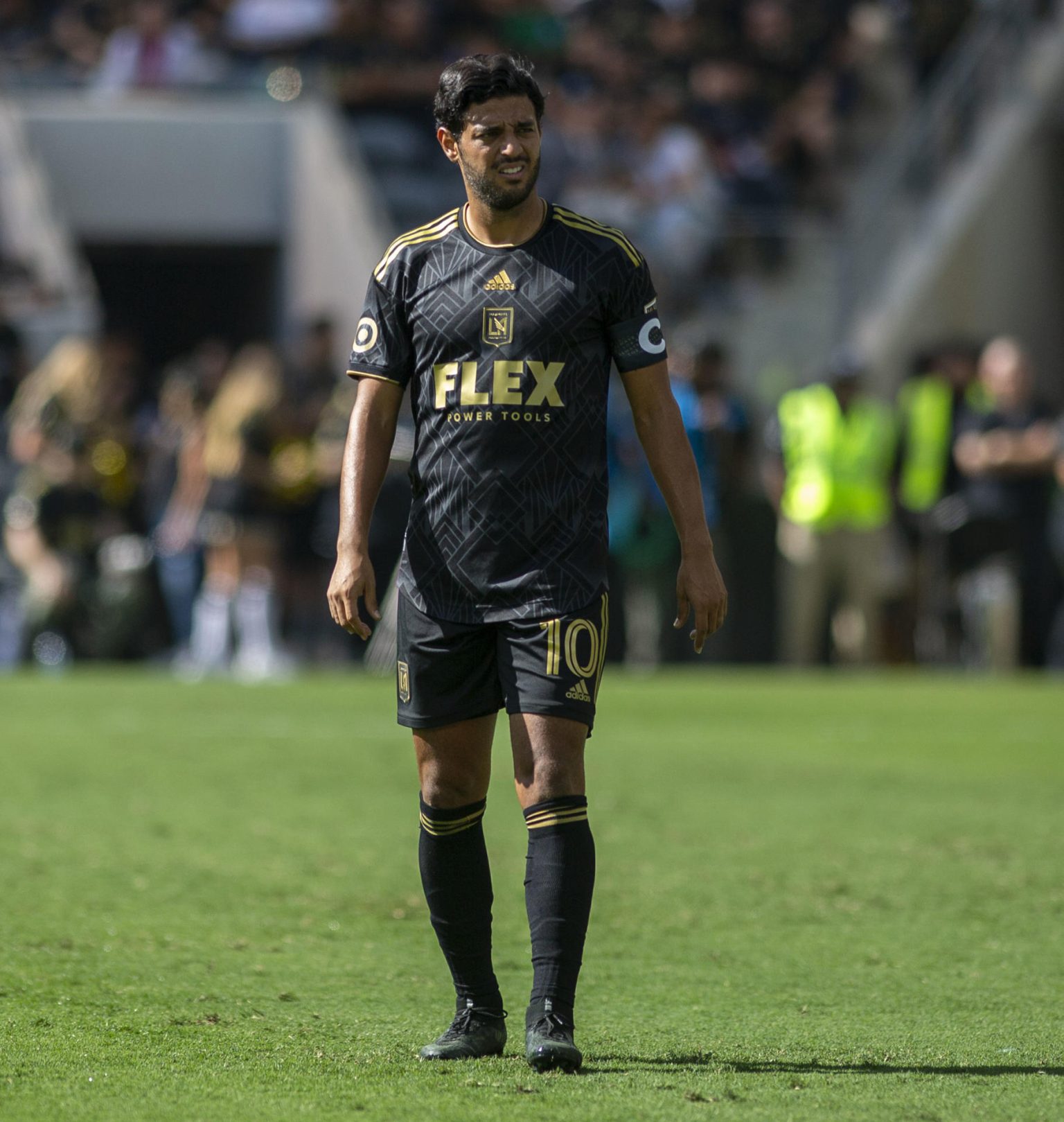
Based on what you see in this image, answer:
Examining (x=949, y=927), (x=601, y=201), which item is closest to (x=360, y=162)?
(x=601, y=201)

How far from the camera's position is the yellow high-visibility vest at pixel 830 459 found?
1520cm

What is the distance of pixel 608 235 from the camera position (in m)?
4.53

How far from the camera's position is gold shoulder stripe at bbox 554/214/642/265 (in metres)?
4.53

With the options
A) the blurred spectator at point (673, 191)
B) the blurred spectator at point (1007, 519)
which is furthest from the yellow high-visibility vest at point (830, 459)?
the blurred spectator at point (673, 191)

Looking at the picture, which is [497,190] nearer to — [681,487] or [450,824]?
[681,487]

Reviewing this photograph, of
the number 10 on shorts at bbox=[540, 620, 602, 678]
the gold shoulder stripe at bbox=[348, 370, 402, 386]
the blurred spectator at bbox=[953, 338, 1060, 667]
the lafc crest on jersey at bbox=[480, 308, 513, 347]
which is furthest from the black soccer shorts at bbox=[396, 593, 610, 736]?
the blurred spectator at bbox=[953, 338, 1060, 667]

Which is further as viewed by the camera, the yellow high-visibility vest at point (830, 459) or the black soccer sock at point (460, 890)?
the yellow high-visibility vest at point (830, 459)

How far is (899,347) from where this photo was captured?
20469mm

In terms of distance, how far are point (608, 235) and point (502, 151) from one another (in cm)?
29

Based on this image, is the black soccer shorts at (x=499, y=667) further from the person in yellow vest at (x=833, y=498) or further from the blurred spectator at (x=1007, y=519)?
the blurred spectator at (x=1007, y=519)

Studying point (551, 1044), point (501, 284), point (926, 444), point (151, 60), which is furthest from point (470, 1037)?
point (151, 60)

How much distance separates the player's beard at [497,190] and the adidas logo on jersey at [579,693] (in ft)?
3.34

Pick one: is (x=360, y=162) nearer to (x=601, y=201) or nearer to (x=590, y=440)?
(x=601, y=201)

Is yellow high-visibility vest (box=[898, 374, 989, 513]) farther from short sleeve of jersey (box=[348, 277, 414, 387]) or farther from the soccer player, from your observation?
short sleeve of jersey (box=[348, 277, 414, 387])
